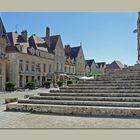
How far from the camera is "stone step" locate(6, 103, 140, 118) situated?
9055 millimetres

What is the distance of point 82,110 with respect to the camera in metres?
9.48

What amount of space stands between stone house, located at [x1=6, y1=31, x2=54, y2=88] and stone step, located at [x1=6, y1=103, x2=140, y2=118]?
29.5m

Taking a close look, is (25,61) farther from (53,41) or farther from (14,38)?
(53,41)

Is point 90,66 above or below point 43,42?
below

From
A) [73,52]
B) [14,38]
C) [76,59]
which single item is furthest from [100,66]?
[14,38]

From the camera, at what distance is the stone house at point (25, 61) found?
3947cm

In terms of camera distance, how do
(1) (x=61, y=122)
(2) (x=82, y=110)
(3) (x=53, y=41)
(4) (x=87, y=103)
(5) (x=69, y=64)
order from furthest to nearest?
(5) (x=69, y=64), (3) (x=53, y=41), (4) (x=87, y=103), (2) (x=82, y=110), (1) (x=61, y=122)

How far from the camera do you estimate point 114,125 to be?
25.7 feet

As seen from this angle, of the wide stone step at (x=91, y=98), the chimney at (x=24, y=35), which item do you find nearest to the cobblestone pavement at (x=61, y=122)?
the wide stone step at (x=91, y=98)

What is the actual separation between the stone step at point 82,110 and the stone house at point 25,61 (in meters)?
29.5

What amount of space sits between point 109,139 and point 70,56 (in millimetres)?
54439

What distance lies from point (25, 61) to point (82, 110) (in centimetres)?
3313

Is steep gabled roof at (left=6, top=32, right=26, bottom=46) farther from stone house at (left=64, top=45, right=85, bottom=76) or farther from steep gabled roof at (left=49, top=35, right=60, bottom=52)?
stone house at (left=64, top=45, right=85, bottom=76)

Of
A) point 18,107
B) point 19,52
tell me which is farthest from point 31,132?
point 19,52
